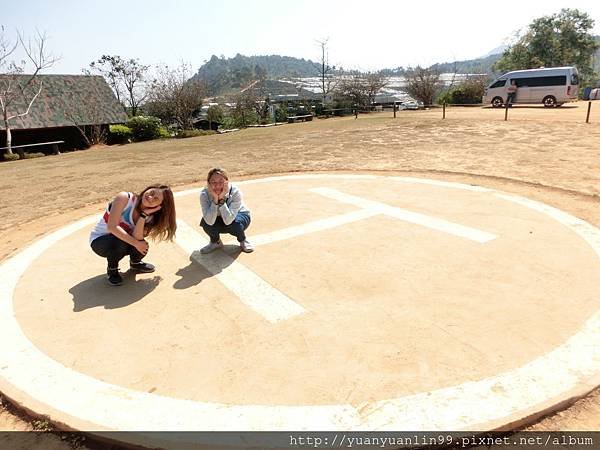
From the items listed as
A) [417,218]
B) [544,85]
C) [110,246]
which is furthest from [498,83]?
[110,246]

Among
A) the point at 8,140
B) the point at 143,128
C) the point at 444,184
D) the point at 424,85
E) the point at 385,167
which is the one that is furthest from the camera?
the point at 424,85

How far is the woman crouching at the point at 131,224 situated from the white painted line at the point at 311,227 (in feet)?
3.89

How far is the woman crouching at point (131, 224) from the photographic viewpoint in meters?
3.58

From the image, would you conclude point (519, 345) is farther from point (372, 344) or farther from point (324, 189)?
point (324, 189)

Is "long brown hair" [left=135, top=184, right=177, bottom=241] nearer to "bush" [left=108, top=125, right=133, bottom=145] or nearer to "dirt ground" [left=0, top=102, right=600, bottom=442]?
"dirt ground" [left=0, top=102, right=600, bottom=442]

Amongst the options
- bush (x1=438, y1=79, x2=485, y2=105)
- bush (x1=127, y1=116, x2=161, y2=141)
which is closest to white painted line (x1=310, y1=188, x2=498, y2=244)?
bush (x1=127, y1=116, x2=161, y2=141)

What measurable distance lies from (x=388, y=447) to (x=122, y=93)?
145 ft

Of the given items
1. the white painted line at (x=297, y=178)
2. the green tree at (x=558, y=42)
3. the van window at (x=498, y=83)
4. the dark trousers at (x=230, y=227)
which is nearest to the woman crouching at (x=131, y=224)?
the dark trousers at (x=230, y=227)

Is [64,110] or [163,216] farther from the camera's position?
[64,110]

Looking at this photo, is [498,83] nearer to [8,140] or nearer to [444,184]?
[444,184]

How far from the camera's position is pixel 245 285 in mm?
3666

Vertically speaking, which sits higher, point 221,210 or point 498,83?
point 498,83

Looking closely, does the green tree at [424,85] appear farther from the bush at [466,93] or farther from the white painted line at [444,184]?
the white painted line at [444,184]

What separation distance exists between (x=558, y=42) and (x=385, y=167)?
36.6 m
